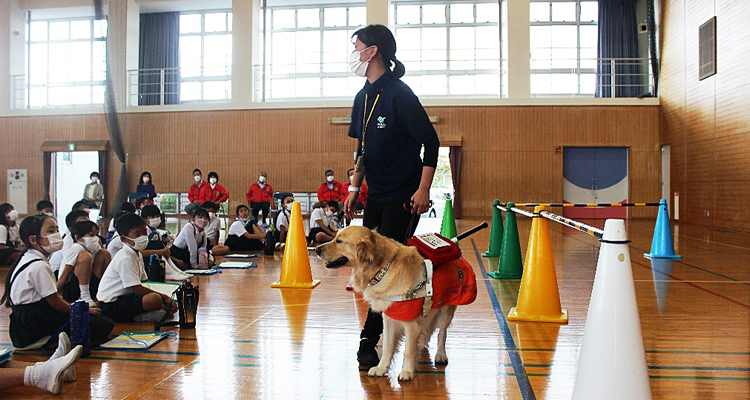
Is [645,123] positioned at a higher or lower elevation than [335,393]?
higher

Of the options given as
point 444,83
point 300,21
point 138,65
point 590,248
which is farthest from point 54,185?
point 590,248

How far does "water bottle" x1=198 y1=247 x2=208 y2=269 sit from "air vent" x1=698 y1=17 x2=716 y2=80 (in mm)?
11979

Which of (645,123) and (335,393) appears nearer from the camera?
(335,393)

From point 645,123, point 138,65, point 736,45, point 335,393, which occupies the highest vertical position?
point 138,65

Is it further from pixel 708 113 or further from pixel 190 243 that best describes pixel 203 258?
pixel 708 113

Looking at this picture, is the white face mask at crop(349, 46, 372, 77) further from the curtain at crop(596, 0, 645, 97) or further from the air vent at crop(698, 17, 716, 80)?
the curtain at crop(596, 0, 645, 97)

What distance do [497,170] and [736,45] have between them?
6.83 metres

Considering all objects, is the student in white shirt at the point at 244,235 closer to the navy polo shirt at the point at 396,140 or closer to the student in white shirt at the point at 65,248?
the student in white shirt at the point at 65,248

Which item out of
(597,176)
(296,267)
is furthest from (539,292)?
(597,176)

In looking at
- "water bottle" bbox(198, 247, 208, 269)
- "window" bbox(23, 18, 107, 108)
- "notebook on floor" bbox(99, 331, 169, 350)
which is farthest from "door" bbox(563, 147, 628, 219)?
"window" bbox(23, 18, 107, 108)

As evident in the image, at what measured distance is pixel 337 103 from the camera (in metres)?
17.0

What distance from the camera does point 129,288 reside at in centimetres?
422

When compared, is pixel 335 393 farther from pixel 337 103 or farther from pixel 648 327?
pixel 337 103

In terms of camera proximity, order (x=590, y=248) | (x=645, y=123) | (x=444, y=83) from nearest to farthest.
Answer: (x=590, y=248), (x=645, y=123), (x=444, y=83)
